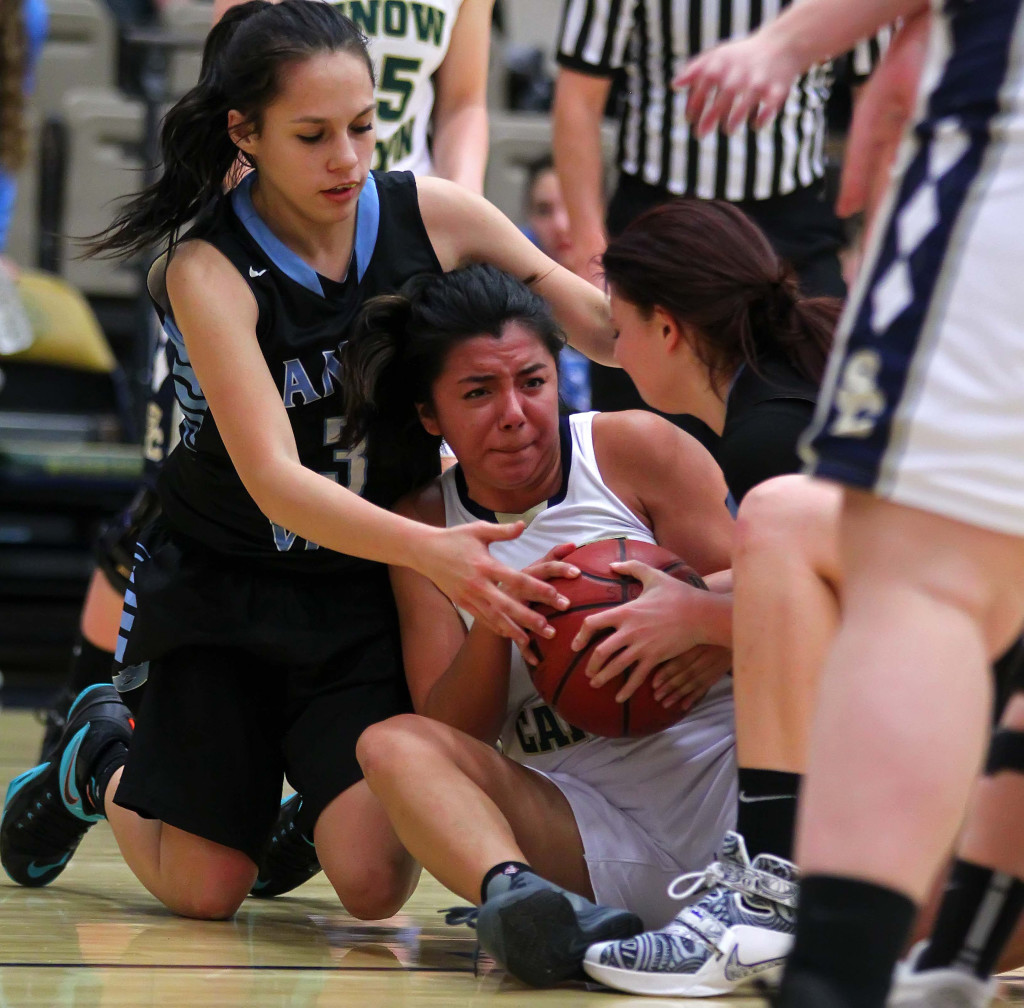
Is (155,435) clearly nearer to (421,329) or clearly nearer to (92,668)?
(92,668)

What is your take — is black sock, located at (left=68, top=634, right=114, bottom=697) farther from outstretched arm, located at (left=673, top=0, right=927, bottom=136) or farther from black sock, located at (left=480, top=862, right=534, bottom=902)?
outstretched arm, located at (left=673, top=0, right=927, bottom=136)

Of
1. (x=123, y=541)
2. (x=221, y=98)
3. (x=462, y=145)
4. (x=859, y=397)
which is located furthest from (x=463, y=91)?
(x=859, y=397)

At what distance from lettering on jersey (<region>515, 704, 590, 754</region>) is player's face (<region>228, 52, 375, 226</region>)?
32.0 inches

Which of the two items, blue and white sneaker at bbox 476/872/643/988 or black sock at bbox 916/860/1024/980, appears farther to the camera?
blue and white sneaker at bbox 476/872/643/988

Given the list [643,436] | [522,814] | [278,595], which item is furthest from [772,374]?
[278,595]

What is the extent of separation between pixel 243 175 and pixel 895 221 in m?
1.54

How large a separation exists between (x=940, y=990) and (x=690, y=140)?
2.24 metres

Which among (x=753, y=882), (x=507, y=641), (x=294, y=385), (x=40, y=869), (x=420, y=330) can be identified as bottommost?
(x=40, y=869)

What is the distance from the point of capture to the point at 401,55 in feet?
10.3

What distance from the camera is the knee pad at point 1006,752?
1612 millimetres

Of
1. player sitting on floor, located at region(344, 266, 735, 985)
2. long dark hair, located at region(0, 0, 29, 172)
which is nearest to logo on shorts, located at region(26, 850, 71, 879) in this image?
player sitting on floor, located at region(344, 266, 735, 985)

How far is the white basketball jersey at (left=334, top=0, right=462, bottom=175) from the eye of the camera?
10.1 feet

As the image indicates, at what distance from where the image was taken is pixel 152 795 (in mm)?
2539

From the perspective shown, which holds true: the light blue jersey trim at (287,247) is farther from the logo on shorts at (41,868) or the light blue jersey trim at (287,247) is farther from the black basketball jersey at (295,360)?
the logo on shorts at (41,868)
